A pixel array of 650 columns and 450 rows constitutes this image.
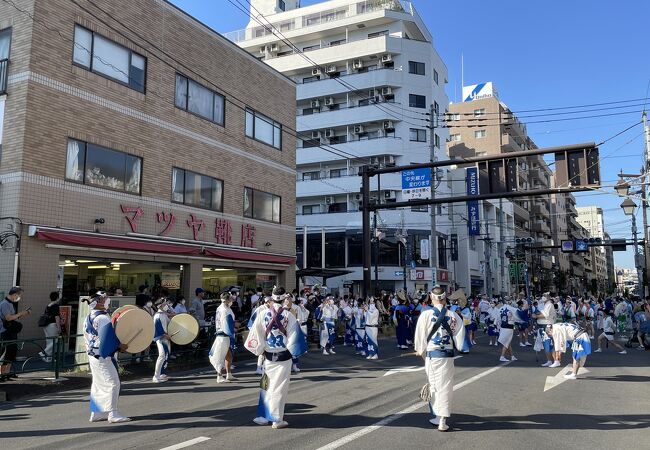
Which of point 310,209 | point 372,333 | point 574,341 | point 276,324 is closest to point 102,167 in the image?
point 372,333

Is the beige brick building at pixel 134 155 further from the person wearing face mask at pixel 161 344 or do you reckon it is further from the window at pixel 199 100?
the person wearing face mask at pixel 161 344

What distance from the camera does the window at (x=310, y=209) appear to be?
48.6 metres

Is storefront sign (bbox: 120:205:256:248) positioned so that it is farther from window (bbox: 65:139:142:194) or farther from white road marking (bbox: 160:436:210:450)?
white road marking (bbox: 160:436:210:450)

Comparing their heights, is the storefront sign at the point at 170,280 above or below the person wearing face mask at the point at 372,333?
above

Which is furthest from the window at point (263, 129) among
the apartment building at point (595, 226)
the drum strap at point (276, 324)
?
the apartment building at point (595, 226)

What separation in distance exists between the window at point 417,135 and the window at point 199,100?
2818 centimetres

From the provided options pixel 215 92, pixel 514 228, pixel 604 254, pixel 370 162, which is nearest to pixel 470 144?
pixel 514 228

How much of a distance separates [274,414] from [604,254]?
172755mm

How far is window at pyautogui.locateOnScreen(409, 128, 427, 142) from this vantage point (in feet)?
153

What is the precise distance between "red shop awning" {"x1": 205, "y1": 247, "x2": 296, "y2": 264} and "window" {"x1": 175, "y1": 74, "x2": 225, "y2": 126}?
213 inches

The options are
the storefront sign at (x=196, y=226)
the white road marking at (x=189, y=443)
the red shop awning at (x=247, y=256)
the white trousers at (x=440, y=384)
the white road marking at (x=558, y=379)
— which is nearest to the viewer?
the white road marking at (x=189, y=443)

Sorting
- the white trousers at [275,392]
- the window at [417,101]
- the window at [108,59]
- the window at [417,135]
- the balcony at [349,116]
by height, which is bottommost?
the white trousers at [275,392]

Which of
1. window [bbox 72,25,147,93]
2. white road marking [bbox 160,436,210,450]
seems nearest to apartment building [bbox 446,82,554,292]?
window [bbox 72,25,147,93]

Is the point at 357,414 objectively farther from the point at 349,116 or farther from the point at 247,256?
the point at 349,116
